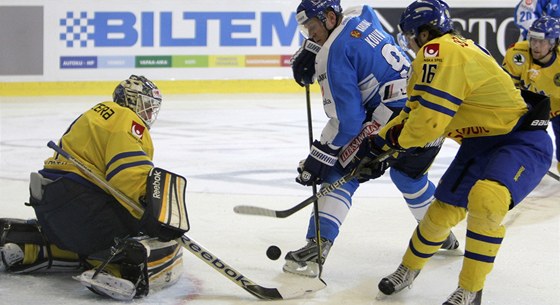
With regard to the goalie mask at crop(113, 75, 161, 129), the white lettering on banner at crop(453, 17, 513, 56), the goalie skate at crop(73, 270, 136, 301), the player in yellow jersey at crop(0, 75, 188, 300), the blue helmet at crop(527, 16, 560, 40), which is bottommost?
the goalie skate at crop(73, 270, 136, 301)

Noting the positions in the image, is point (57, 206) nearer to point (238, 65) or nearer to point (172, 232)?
point (172, 232)

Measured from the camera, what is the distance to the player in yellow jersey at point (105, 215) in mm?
3205

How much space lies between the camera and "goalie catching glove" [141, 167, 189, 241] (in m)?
3.14

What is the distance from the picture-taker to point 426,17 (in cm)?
309

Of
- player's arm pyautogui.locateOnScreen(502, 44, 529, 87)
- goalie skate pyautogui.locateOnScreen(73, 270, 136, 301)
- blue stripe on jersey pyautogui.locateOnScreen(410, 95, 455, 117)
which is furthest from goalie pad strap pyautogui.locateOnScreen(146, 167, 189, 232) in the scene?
player's arm pyautogui.locateOnScreen(502, 44, 529, 87)

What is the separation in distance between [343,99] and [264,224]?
3.74 ft

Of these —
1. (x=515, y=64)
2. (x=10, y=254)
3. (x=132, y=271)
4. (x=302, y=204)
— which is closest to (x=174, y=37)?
(x=515, y=64)

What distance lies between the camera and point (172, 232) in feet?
10.4

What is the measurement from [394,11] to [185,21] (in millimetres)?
2136

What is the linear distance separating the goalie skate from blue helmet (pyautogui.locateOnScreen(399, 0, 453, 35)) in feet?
4.08

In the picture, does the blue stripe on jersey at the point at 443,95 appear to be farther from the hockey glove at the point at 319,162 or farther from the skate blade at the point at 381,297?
the skate blade at the point at 381,297

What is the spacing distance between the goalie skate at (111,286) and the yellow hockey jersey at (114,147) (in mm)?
235

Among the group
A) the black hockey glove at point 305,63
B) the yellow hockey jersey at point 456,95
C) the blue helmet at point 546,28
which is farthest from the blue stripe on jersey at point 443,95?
the blue helmet at point 546,28

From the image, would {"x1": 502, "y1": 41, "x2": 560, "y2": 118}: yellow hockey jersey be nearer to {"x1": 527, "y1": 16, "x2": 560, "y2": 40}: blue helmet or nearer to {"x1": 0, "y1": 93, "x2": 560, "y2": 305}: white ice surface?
{"x1": 527, "y1": 16, "x2": 560, "y2": 40}: blue helmet
